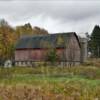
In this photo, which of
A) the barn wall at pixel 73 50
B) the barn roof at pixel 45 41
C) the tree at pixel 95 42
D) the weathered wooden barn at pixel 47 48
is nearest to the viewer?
the weathered wooden barn at pixel 47 48

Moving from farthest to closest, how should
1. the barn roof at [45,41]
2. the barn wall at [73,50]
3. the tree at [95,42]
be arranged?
the tree at [95,42] → the barn wall at [73,50] → the barn roof at [45,41]

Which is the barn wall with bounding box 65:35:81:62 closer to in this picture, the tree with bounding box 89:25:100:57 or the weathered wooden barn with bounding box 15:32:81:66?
the weathered wooden barn with bounding box 15:32:81:66

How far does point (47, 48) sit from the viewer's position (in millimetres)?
59438

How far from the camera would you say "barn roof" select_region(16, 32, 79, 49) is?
198 ft

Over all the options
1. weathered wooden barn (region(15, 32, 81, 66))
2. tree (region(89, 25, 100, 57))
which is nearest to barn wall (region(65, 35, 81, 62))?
weathered wooden barn (region(15, 32, 81, 66))

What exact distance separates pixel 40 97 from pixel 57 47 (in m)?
50.0

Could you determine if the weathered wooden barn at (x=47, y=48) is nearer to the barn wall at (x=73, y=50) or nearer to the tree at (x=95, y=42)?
the barn wall at (x=73, y=50)

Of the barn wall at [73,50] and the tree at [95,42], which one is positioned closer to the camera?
the barn wall at [73,50]

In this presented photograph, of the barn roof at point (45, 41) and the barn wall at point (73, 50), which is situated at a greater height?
the barn roof at point (45, 41)

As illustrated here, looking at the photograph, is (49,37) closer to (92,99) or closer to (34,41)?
(34,41)

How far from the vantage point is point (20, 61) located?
6575 cm

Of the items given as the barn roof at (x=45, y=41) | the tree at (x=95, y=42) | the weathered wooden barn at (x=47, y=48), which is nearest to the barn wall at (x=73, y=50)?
the weathered wooden barn at (x=47, y=48)

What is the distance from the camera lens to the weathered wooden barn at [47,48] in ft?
197

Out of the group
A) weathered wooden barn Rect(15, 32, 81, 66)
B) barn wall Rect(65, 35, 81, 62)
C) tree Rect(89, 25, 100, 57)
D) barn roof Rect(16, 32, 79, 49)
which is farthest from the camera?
tree Rect(89, 25, 100, 57)
